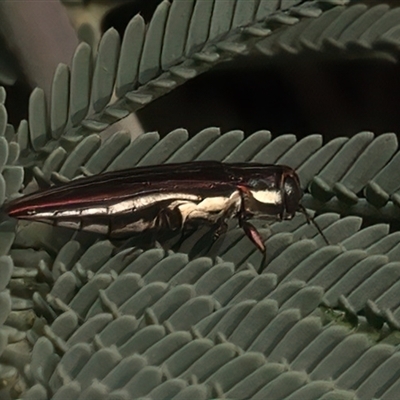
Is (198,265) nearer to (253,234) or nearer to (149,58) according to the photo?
(253,234)

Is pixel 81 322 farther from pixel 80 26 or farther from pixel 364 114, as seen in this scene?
pixel 364 114

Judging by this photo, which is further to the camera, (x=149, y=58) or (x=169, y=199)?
(x=149, y=58)

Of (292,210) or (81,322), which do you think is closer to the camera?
(81,322)

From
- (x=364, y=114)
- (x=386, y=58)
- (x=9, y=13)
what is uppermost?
(x=9, y=13)

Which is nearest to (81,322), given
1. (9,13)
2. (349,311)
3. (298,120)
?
(349,311)

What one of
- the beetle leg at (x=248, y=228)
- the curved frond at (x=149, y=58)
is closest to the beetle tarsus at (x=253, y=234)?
the beetle leg at (x=248, y=228)

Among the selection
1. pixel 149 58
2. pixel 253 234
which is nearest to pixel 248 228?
pixel 253 234

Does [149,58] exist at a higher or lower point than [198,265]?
higher

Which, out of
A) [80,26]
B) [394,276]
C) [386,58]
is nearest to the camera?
[394,276]
